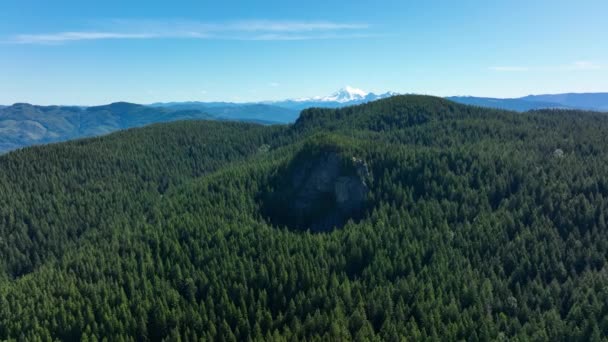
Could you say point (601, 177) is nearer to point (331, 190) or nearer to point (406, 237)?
point (406, 237)

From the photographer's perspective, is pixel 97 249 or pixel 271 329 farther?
pixel 97 249

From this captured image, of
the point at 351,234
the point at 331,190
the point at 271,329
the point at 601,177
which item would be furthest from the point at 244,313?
the point at 601,177

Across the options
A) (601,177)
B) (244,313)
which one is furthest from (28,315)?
(601,177)

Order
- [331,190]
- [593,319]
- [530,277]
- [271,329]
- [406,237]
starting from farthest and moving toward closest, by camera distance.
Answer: [331,190] → [406,237] → [530,277] → [271,329] → [593,319]

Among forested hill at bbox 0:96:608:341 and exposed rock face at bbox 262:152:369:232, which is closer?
forested hill at bbox 0:96:608:341

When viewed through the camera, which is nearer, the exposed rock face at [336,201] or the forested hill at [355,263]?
the forested hill at [355,263]

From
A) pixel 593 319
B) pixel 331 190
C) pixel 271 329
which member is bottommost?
pixel 271 329

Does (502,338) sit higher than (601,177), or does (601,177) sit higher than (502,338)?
(601,177)

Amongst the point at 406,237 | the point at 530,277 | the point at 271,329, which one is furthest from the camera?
the point at 406,237

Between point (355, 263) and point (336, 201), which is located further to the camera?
point (336, 201)

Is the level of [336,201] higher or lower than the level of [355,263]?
higher

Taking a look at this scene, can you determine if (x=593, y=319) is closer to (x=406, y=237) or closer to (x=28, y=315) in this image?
(x=406, y=237)
